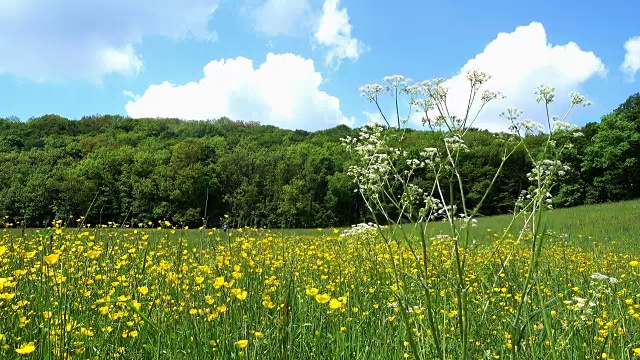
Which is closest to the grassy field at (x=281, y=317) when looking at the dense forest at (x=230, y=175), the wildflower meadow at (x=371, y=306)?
the wildflower meadow at (x=371, y=306)

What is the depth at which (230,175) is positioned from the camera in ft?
211

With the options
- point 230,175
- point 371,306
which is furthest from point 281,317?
point 230,175

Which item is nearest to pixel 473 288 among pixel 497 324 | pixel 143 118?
pixel 497 324

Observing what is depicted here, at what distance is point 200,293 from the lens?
4.35 m

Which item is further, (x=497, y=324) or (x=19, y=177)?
(x=19, y=177)

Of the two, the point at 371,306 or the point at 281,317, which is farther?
the point at 371,306

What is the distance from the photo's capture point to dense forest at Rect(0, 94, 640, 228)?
4847 cm

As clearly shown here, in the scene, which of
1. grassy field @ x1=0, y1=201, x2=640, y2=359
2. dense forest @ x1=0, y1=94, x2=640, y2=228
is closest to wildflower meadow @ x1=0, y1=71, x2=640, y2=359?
grassy field @ x1=0, y1=201, x2=640, y2=359

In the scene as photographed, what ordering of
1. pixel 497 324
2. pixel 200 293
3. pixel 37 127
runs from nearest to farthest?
pixel 497 324 < pixel 200 293 < pixel 37 127

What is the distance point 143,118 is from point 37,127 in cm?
2109

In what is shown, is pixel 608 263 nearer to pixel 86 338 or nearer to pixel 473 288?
pixel 473 288

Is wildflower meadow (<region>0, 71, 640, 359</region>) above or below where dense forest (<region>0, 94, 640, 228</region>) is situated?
below

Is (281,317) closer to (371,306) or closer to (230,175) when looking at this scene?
(371,306)

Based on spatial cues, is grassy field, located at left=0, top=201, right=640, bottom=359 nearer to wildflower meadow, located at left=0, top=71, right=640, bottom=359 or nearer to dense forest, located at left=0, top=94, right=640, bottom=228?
wildflower meadow, located at left=0, top=71, right=640, bottom=359
